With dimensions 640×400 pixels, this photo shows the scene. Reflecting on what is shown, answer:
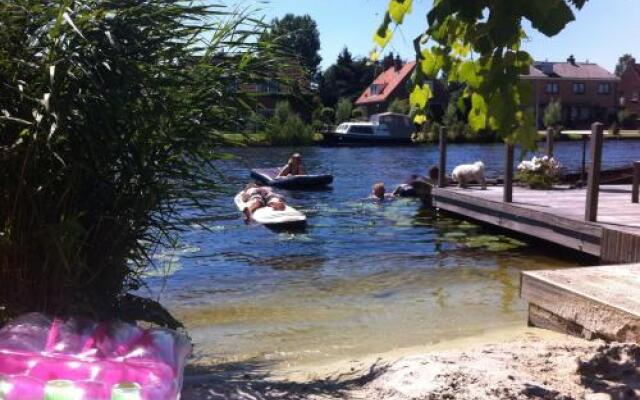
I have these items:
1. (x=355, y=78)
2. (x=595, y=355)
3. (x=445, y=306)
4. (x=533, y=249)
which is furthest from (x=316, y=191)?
(x=355, y=78)

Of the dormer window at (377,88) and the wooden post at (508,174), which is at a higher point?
the dormer window at (377,88)

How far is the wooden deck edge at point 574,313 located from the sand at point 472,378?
0.15m

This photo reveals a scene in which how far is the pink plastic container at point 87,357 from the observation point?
2.88 meters

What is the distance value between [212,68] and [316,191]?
19.8 m

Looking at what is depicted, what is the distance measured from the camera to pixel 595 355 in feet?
15.7

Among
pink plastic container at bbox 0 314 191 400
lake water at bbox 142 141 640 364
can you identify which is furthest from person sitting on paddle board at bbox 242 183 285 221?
pink plastic container at bbox 0 314 191 400

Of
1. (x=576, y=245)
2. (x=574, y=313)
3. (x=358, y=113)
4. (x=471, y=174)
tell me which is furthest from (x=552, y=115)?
(x=574, y=313)

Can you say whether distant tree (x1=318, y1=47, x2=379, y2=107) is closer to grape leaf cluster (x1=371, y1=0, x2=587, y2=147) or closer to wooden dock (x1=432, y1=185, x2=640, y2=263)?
wooden dock (x1=432, y1=185, x2=640, y2=263)

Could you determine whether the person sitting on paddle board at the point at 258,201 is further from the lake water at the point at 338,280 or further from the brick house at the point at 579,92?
the brick house at the point at 579,92

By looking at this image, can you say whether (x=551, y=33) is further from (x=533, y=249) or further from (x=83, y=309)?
(x=533, y=249)

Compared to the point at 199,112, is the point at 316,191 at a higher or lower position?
lower

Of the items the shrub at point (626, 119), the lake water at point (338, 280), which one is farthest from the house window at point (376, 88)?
the lake water at point (338, 280)

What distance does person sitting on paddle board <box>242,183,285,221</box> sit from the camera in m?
17.0

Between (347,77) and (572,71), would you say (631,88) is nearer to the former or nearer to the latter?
(572,71)
